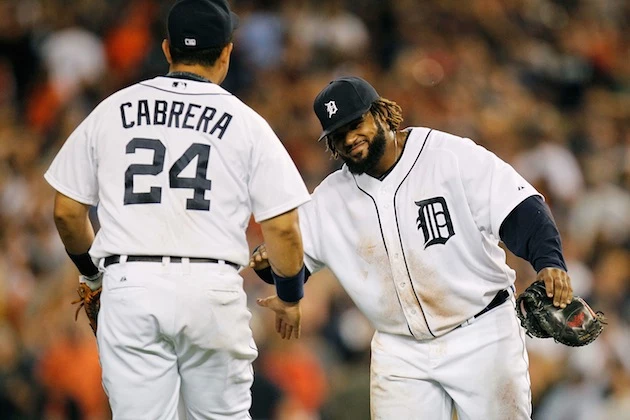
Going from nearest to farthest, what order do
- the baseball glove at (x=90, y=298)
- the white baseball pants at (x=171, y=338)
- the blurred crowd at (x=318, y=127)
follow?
the white baseball pants at (x=171, y=338) < the baseball glove at (x=90, y=298) < the blurred crowd at (x=318, y=127)

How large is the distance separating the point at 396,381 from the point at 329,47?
674 centimetres

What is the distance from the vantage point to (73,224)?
14.9 ft

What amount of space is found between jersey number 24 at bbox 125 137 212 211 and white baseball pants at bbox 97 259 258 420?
235 millimetres

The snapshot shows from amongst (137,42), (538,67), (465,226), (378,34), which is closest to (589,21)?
(538,67)

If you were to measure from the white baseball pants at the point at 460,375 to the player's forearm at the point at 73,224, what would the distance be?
4.64ft

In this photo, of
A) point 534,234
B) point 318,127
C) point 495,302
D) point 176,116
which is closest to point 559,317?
point 534,234

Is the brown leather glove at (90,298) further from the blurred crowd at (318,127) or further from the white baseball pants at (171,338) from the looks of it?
the blurred crowd at (318,127)

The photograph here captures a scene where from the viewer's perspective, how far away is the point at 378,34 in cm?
1198

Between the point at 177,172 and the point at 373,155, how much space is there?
1030mm

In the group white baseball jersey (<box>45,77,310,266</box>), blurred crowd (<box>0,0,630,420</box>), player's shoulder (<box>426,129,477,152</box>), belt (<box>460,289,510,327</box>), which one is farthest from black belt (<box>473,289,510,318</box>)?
blurred crowd (<box>0,0,630,420</box>)

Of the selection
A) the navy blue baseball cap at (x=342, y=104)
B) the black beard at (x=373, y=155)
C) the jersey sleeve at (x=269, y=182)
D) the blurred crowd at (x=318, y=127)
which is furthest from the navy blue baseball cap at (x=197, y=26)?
the blurred crowd at (x=318, y=127)

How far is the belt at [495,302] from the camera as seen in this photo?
5027 millimetres

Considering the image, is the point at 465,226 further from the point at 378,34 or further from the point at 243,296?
the point at 378,34

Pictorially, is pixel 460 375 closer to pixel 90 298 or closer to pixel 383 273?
pixel 383 273
